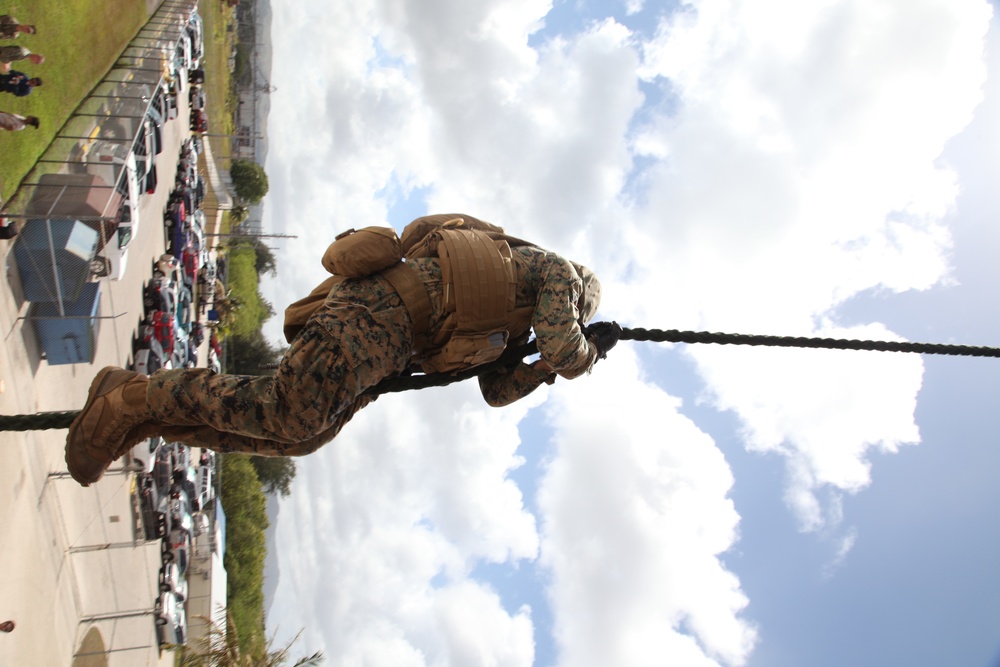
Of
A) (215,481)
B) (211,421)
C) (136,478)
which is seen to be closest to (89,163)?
(136,478)

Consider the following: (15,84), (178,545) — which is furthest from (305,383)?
(178,545)

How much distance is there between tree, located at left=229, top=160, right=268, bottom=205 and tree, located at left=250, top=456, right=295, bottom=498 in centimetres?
2450

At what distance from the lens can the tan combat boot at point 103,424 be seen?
3.90 meters

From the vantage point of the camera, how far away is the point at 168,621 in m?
19.9

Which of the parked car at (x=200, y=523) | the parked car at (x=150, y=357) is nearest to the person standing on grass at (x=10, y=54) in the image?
the parked car at (x=150, y=357)

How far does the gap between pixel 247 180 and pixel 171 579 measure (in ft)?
141

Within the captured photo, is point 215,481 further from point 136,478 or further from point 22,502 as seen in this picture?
point 22,502

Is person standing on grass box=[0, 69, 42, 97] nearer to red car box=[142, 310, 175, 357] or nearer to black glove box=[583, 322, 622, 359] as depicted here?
red car box=[142, 310, 175, 357]

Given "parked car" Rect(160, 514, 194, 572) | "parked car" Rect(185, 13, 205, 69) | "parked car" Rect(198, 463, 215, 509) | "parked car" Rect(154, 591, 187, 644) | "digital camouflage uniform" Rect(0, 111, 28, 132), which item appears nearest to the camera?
"digital camouflage uniform" Rect(0, 111, 28, 132)

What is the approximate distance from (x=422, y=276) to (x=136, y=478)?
56.3 feet

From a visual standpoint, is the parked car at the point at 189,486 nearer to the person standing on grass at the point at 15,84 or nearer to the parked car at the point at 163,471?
the parked car at the point at 163,471

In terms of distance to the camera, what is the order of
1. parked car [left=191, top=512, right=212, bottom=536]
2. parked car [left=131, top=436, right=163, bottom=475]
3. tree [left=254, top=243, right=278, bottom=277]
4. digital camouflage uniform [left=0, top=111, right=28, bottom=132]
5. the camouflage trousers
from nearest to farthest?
the camouflage trousers, digital camouflage uniform [left=0, top=111, right=28, bottom=132], parked car [left=131, top=436, right=163, bottom=475], parked car [left=191, top=512, right=212, bottom=536], tree [left=254, top=243, right=278, bottom=277]

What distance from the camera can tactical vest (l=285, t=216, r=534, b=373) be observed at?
4.20 meters

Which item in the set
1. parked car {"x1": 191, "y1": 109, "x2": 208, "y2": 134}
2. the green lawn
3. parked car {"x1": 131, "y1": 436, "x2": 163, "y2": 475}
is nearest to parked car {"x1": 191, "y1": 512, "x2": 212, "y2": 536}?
parked car {"x1": 131, "y1": 436, "x2": 163, "y2": 475}
